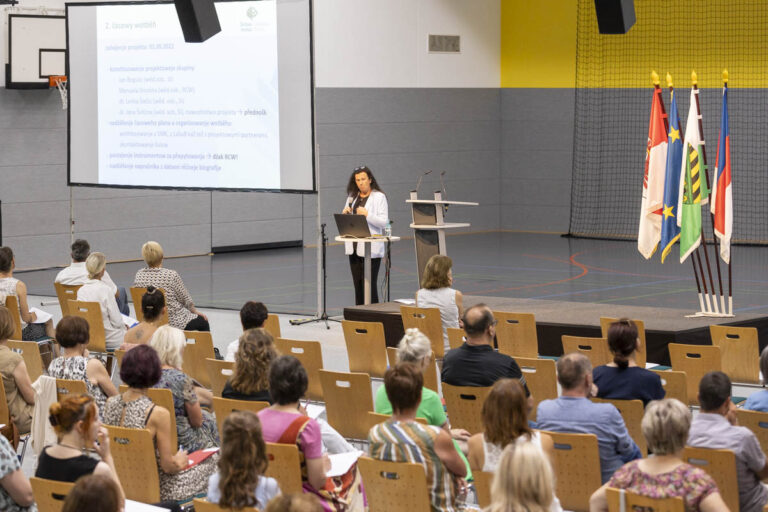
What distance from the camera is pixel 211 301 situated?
1252 centimetres

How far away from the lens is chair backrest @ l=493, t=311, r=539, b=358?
25.2 ft

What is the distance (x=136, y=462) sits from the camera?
4.62 m

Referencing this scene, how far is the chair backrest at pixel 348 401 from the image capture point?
5703mm

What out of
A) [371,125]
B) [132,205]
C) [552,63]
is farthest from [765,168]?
[132,205]

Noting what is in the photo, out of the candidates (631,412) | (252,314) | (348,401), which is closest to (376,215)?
(252,314)

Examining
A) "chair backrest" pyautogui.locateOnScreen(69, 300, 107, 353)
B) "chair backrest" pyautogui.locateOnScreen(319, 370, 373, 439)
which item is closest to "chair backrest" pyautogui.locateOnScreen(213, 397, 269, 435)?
"chair backrest" pyautogui.locateOnScreen(319, 370, 373, 439)

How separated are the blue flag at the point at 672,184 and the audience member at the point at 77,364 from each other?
206 inches

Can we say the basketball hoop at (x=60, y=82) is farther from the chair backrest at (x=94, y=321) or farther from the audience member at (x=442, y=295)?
the audience member at (x=442, y=295)

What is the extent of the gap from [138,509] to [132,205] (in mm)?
12669

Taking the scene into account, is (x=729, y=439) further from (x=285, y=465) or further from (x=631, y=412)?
(x=285, y=465)

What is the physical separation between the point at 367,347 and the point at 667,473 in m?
3.77

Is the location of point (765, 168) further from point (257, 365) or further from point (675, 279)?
point (257, 365)

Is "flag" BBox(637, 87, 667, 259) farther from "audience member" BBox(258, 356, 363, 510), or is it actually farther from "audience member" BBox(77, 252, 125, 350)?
"audience member" BBox(258, 356, 363, 510)

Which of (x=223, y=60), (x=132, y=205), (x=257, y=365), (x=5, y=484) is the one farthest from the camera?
(x=132, y=205)
